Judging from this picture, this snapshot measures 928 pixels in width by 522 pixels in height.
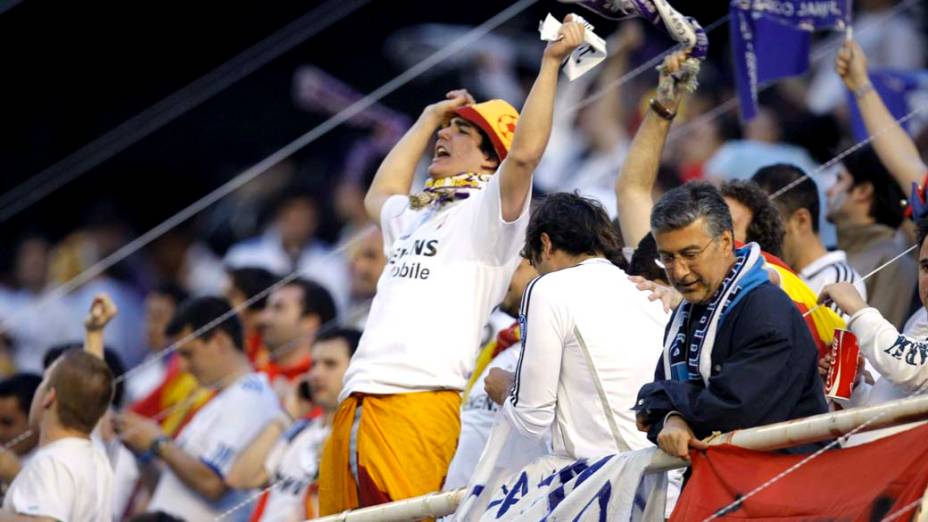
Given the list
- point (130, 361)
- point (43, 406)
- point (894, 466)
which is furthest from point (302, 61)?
point (894, 466)

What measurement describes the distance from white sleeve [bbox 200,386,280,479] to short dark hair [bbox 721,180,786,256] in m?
2.81

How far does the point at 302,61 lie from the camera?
13945mm

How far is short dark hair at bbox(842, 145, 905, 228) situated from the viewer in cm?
675

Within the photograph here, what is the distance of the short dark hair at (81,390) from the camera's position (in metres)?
6.66

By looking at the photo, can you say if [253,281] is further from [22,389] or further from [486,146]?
[486,146]

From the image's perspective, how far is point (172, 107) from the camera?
1388 cm

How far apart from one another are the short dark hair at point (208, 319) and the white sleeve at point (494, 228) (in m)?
2.78

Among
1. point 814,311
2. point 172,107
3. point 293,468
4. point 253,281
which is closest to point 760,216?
point 814,311

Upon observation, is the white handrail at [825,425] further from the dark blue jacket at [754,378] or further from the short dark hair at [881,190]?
the short dark hair at [881,190]

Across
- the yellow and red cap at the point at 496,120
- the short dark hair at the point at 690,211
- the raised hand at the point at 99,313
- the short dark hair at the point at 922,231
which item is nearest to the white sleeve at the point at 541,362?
the short dark hair at the point at 690,211

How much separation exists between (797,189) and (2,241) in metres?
9.13

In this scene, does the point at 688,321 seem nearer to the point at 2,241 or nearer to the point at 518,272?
the point at 518,272

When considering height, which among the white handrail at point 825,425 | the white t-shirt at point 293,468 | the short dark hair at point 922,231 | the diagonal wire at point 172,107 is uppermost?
the diagonal wire at point 172,107

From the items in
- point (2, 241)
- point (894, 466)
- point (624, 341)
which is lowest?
point (894, 466)
